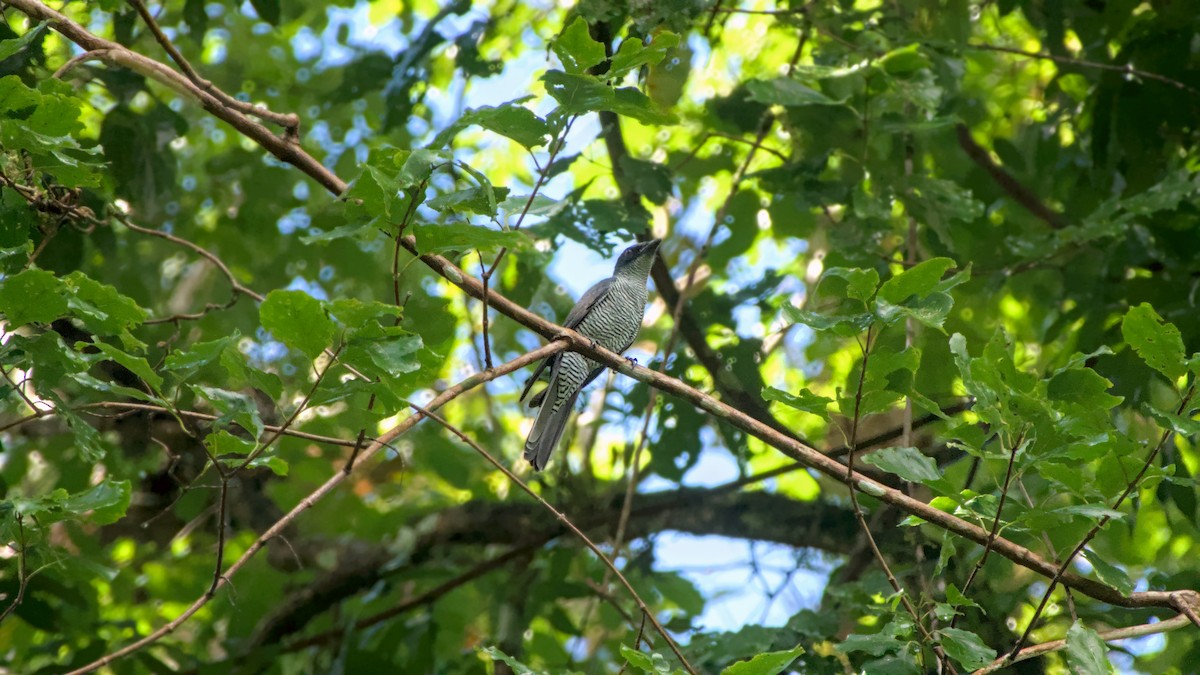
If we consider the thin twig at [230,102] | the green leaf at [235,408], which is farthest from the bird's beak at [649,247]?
the green leaf at [235,408]

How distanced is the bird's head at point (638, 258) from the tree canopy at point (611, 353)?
0.68ft

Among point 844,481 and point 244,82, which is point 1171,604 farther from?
point 244,82

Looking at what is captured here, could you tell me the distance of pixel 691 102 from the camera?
20.4 ft

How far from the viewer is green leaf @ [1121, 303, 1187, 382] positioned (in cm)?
192

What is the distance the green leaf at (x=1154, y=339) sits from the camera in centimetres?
192

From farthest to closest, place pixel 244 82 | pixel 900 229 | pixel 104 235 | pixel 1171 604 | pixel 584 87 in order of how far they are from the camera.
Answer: pixel 244 82 → pixel 900 229 → pixel 104 235 → pixel 1171 604 → pixel 584 87

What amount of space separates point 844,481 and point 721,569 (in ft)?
8.59

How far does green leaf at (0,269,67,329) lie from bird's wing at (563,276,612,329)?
8.96 ft

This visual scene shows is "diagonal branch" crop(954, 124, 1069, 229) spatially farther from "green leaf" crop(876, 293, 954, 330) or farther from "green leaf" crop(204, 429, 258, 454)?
"green leaf" crop(204, 429, 258, 454)

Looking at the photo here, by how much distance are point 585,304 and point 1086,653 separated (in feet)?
9.69

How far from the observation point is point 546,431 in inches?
155

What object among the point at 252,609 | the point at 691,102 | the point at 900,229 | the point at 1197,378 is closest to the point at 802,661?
the point at 1197,378

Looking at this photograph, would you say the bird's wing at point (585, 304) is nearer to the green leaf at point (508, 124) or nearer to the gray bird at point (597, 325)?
the gray bird at point (597, 325)

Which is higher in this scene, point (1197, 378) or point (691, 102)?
point (691, 102)
